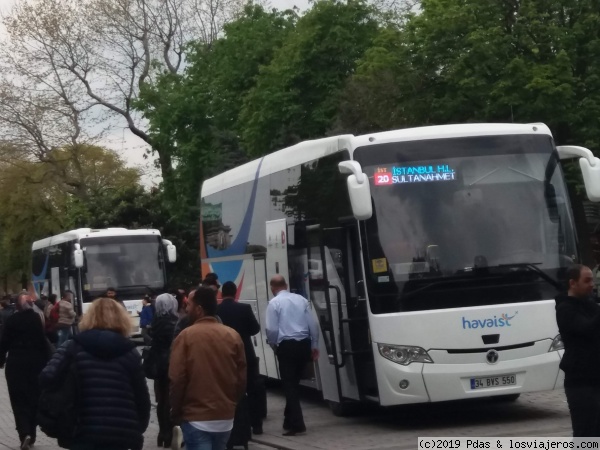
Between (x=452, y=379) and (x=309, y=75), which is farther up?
(x=309, y=75)

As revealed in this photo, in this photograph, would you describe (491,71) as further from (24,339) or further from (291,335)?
(24,339)

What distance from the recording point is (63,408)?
7.63m

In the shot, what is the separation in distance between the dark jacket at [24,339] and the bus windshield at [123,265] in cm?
2328

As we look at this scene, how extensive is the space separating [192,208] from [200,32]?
11.9 metres

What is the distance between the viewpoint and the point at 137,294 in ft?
123

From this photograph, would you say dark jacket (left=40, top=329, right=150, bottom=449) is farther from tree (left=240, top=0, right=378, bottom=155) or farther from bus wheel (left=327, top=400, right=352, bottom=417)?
tree (left=240, top=0, right=378, bottom=155)

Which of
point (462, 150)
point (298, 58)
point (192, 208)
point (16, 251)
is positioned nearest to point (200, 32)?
point (192, 208)

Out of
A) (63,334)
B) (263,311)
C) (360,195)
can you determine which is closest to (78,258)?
(63,334)

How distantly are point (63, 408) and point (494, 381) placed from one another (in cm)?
769

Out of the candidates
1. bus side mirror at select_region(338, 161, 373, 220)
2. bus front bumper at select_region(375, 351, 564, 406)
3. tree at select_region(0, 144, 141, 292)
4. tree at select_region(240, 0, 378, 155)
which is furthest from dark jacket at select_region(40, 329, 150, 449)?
tree at select_region(0, 144, 141, 292)

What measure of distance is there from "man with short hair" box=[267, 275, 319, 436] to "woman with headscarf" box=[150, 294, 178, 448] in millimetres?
1256

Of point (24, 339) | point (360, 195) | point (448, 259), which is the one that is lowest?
point (24, 339)

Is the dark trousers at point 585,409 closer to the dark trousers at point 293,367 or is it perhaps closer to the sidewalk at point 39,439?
the sidewalk at point 39,439

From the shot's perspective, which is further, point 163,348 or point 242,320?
point 163,348
